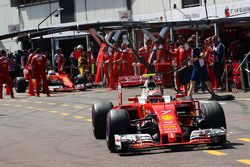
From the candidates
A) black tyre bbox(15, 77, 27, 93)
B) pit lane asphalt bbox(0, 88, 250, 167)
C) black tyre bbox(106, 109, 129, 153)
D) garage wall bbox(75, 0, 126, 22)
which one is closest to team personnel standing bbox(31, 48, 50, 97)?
black tyre bbox(15, 77, 27, 93)

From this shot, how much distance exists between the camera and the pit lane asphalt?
10156 millimetres

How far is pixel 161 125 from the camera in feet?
36.0

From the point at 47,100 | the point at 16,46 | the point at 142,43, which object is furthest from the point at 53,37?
the point at 47,100

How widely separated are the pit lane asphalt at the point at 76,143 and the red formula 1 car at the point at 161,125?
17cm

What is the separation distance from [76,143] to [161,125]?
7.42ft

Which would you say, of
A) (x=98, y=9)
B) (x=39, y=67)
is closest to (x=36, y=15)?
(x=98, y=9)

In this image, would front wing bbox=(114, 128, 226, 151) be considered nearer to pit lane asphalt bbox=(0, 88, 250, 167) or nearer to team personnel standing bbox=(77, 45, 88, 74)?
pit lane asphalt bbox=(0, 88, 250, 167)

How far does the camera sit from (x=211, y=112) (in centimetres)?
1131

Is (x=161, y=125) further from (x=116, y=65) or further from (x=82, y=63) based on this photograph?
(x=82, y=63)

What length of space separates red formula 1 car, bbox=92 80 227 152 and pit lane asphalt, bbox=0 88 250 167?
17 cm

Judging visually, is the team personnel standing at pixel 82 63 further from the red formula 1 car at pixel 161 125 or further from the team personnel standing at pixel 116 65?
the red formula 1 car at pixel 161 125

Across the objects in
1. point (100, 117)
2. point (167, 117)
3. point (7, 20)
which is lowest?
point (100, 117)

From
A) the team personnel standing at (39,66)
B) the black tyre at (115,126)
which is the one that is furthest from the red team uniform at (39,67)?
the black tyre at (115,126)

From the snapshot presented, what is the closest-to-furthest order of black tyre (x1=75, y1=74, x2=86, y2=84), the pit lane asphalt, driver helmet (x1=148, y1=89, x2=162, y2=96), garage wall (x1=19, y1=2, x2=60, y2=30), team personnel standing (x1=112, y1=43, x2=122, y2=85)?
1. the pit lane asphalt
2. driver helmet (x1=148, y1=89, x2=162, y2=96)
3. team personnel standing (x1=112, y1=43, x2=122, y2=85)
4. black tyre (x1=75, y1=74, x2=86, y2=84)
5. garage wall (x1=19, y1=2, x2=60, y2=30)
